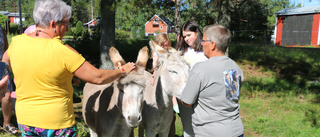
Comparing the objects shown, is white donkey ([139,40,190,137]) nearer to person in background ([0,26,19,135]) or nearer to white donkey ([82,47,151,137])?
white donkey ([82,47,151,137])

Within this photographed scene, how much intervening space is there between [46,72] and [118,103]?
42.0 inches

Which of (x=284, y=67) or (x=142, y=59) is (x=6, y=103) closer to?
(x=142, y=59)

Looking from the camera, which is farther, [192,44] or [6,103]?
[6,103]

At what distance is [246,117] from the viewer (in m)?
6.36

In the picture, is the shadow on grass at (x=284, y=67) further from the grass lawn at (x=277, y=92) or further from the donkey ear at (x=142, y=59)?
the donkey ear at (x=142, y=59)

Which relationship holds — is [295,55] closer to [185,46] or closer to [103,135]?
[185,46]

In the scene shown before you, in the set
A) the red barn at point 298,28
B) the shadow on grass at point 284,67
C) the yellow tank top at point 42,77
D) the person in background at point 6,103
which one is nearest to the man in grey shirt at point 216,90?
the yellow tank top at point 42,77

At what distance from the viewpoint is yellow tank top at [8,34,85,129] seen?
1954 millimetres

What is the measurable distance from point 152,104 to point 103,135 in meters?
0.83

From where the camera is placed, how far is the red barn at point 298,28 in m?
24.4

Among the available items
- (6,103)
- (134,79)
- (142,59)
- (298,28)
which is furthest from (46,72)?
(298,28)

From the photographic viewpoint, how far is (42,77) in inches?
78.3

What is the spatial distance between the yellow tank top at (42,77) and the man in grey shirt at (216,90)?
1103 mm

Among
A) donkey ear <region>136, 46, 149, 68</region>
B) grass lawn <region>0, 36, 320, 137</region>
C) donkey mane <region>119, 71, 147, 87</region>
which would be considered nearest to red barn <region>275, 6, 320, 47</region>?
grass lawn <region>0, 36, 320, 137</region>
